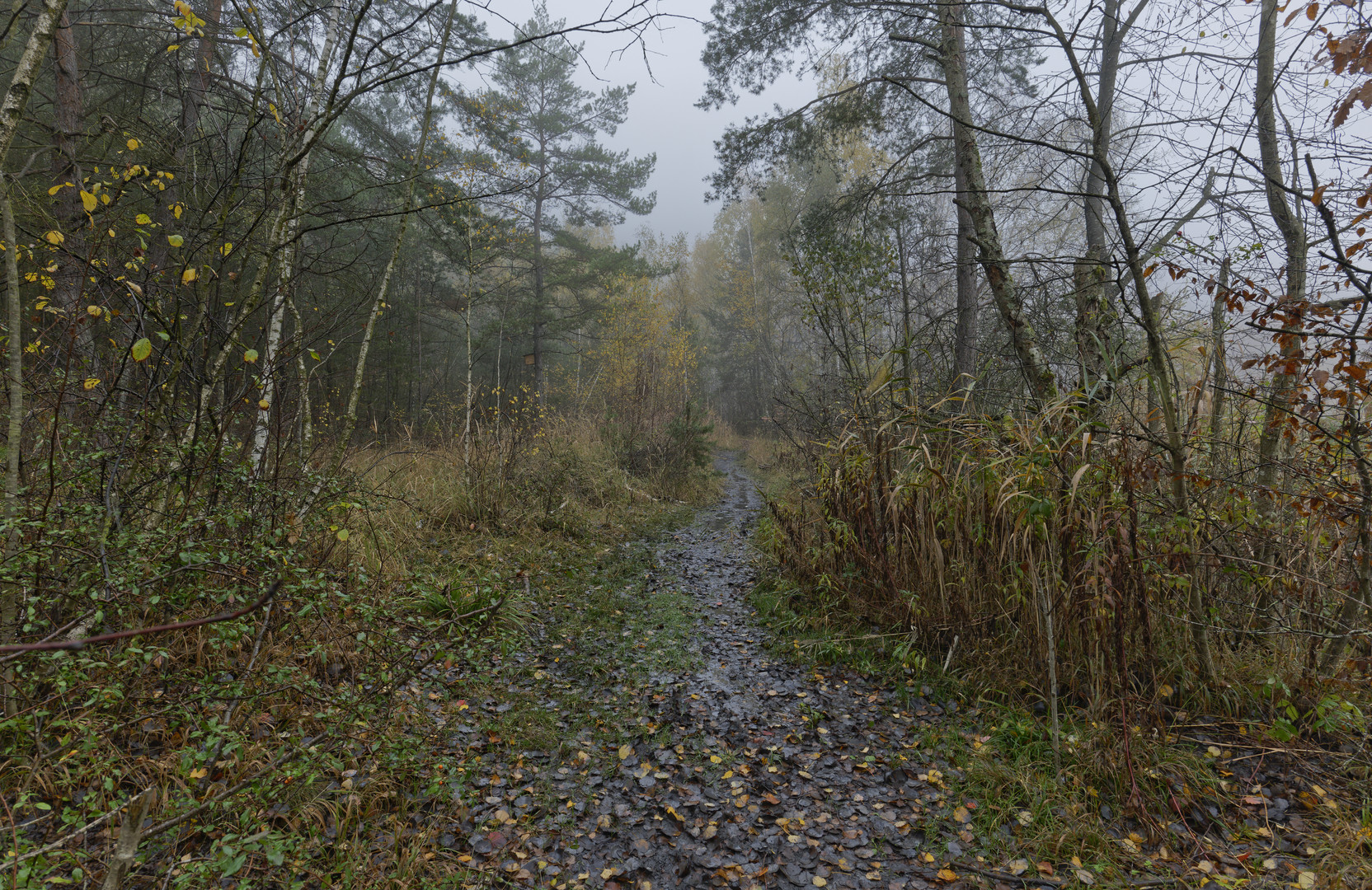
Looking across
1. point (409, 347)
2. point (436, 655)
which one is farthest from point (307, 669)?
point (409, 347)

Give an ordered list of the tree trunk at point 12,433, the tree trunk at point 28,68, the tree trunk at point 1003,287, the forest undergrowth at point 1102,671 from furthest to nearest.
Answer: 1. the tree trunk at point 1003,287
2. the forest undergrowth at point 1102,671
3. the tree trunk at point 12,433
4. the tree trunk at point 28,68

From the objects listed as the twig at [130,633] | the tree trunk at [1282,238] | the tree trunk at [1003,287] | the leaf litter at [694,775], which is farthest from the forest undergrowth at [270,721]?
the tree trunk at [1282,238]

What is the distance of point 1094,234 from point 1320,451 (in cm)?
478

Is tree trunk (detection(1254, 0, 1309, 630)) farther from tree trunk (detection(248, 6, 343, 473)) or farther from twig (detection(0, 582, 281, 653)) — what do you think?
tree trunk (detection(248, 6, 343, 473))

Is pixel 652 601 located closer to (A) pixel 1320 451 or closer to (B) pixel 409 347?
(A) pixel 1320 451

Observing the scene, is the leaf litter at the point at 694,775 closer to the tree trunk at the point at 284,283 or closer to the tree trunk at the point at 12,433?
the tree trunk at the point at 12,433

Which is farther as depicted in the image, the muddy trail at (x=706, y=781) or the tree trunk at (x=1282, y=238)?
the tree trunk at (x=1282, y=238)

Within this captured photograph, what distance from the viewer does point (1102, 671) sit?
3.02 meters

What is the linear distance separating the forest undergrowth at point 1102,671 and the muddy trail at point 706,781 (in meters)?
0.28

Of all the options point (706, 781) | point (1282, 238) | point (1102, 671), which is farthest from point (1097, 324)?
point (706, 781)

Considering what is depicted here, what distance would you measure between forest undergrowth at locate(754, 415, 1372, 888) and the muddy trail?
28cm

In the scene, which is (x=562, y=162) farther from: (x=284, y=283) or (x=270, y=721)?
(x=270, y=721)

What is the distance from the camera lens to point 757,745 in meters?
3.30

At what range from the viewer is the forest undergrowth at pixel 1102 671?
2.41 metres
